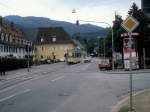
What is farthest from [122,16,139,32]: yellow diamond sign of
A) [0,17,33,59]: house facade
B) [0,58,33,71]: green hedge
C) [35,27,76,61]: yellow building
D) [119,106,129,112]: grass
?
[35,27,76,61]: yellow building

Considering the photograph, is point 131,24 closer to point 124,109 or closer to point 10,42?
point 124,109

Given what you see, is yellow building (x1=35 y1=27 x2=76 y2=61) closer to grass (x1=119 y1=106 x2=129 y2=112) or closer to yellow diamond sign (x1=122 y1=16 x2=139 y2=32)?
grass (x1=119 y1=106 x2=129 y2=112)

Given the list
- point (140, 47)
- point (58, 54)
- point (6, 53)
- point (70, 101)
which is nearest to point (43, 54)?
point (58, 54)

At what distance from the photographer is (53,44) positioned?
450 ft

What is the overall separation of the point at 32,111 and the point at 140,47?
38.6 m

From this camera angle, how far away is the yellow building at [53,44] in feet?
449

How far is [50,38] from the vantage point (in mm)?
137625

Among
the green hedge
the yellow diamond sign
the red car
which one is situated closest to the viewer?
the yellow diamond sign

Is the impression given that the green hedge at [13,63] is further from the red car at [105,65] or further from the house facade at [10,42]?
the house facade at [10,42]

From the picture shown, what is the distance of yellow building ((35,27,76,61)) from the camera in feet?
449

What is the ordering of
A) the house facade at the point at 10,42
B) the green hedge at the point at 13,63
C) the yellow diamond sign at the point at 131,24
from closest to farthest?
1. the yellow diamond sign at the point at 131,24
2. the green hedge at the point at 13,63
3. the house facade at the point at 10,42

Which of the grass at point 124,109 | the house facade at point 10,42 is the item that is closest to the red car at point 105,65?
the house facade at point 10,42

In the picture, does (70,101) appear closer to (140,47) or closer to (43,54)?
(140,47)

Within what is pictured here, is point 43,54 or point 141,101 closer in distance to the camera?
point 141,101
